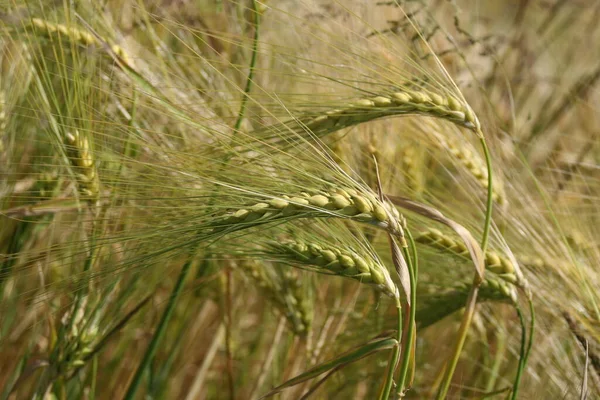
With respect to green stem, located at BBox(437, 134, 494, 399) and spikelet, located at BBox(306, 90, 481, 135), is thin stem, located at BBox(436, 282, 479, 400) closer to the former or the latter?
green stem, located at BBox(437, 134, 494, 399)

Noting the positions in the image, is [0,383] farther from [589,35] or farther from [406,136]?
[589,35]

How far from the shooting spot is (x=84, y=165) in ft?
2.52

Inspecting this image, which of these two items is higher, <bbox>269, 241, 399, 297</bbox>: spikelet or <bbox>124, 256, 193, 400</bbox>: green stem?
<bbox>269, 241, 399, 297</bbox>: spikelet

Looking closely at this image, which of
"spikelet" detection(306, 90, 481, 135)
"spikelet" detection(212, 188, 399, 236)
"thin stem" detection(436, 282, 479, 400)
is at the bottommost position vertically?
"thin stem" detection(436, 282, 479, 400)

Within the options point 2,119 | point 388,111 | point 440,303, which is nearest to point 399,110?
point 388,111

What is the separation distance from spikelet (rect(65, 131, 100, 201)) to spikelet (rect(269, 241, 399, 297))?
0.21m

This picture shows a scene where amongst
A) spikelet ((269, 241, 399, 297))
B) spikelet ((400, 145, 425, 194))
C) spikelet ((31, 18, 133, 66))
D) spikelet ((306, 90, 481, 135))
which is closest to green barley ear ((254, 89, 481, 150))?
spikelet ((306, 90, 481, 135))

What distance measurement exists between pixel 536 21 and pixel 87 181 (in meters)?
1.28

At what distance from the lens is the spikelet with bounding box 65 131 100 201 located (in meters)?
0.76

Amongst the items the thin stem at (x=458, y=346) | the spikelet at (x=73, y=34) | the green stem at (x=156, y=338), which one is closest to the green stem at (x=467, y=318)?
the thin stem at (x=458, y=346)

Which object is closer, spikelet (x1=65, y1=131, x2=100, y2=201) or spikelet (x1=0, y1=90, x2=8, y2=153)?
spikelet (x1=65, y1=131, x2=100, y2=201)

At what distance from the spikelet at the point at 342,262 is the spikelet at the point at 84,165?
0.69 feet

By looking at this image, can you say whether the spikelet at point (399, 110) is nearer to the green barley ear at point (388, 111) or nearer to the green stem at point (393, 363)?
the green barley ear at point (388, 111)

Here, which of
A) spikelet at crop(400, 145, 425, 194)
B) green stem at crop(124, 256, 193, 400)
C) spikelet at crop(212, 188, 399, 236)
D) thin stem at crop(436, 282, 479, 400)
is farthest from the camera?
spikelet at crop(400, 145, 425, 194)
